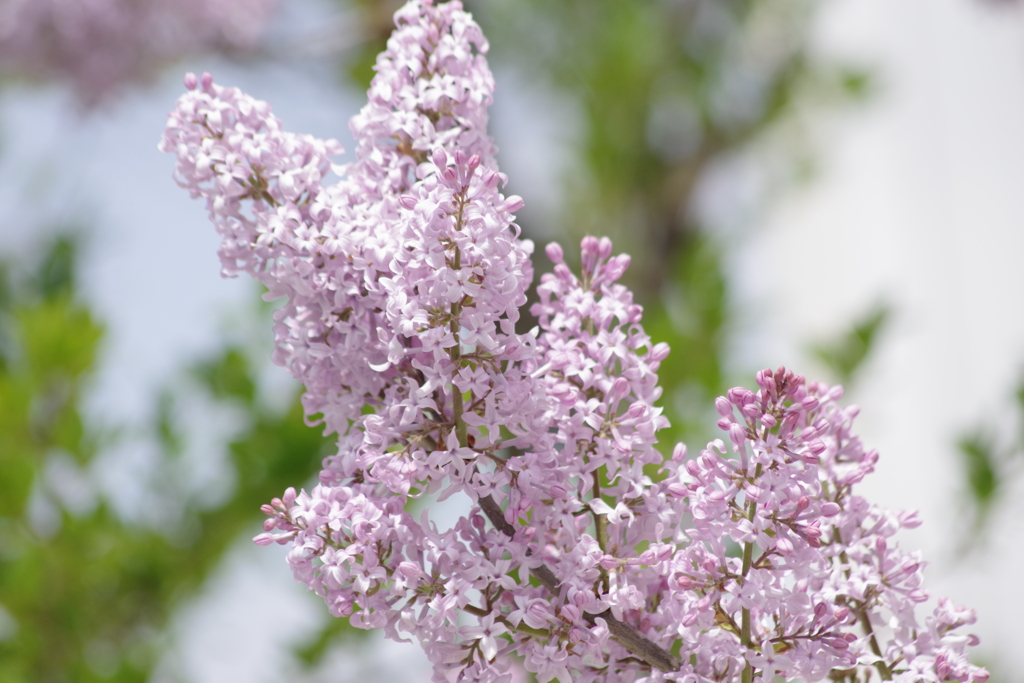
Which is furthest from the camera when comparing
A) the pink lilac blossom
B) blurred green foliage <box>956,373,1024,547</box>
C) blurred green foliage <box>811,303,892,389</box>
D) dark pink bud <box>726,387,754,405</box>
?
the pink lilac blossom

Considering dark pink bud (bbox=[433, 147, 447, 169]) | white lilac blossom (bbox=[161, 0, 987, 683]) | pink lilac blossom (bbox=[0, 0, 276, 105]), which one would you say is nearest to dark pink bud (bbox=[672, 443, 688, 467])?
white lilac blossom (bbox=[161, 0, 987, 683])

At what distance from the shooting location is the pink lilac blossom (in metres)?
1.14

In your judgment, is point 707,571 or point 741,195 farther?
point 741,195

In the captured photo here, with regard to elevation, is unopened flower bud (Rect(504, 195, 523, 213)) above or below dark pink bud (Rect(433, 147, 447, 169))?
below

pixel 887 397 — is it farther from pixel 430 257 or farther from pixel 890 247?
pixel 430 257

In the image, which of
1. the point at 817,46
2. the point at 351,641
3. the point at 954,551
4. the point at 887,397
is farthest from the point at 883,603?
the point at 817,46

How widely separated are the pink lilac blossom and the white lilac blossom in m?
1.03

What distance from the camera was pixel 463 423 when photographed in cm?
25

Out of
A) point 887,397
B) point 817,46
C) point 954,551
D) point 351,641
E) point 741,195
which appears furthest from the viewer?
point 741,195

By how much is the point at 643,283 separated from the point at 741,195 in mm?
599

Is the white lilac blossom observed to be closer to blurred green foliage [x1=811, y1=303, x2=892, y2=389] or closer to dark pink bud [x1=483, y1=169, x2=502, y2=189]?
dark pink bud [x1=483, y1=169, x2=502, y2=189]

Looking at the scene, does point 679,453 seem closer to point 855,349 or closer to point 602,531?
point 602,531

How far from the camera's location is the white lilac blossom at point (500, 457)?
0.23m

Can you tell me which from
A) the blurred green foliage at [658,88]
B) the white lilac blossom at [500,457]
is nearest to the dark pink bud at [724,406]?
the white lilac blossom at [500,457]
